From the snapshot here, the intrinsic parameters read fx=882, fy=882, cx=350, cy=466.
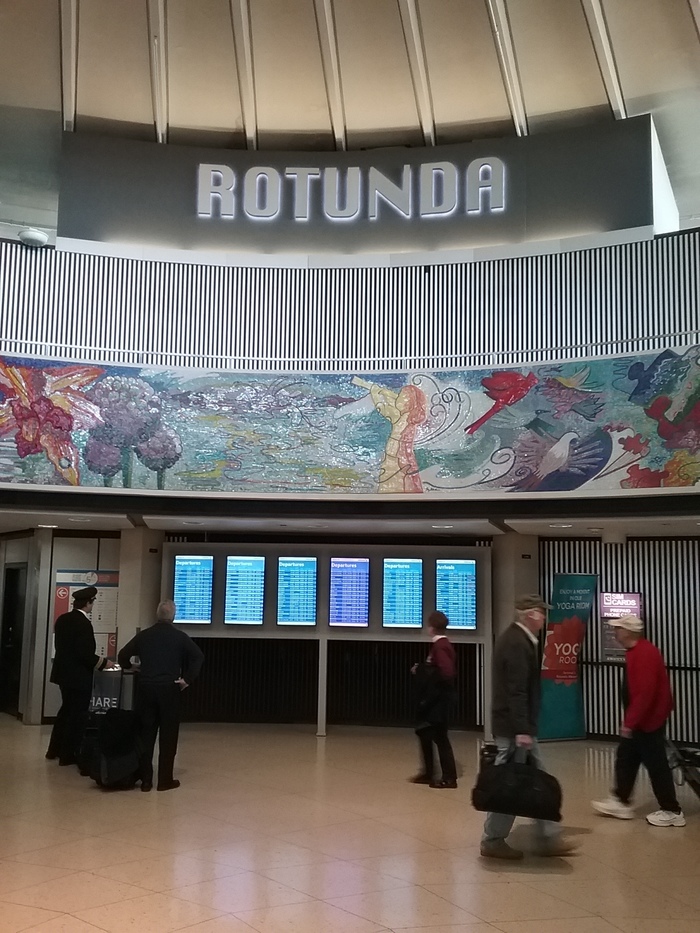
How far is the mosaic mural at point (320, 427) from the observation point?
10375 millimetres

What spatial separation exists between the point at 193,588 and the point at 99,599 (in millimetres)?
1416

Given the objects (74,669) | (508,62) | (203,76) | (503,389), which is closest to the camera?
(74,669)

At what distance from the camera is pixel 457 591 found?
11.8m

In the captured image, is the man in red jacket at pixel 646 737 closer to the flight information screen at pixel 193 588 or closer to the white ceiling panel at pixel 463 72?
the flight information screen at pixel 193 588

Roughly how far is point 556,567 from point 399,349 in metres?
3.67

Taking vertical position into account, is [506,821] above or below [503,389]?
below

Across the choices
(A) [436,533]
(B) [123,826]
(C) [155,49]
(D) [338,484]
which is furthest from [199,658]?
(C) [155,49]

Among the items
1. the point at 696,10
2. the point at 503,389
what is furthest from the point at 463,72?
the point at 503,389

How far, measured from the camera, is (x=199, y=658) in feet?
27.0

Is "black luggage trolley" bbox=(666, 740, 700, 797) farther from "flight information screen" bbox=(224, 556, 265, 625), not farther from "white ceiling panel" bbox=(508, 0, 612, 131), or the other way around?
"white ceiling panel" bbox=(508, 0, 612, 131)

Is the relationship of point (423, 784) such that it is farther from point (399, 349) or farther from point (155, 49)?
point (155, 49)

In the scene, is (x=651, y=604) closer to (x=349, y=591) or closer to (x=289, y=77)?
(x=349, y=591)

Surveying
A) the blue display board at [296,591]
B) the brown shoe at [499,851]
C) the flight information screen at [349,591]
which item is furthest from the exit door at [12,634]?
the brown shoe at [499,851]

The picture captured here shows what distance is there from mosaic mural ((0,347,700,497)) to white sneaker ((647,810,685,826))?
3.95 metres
